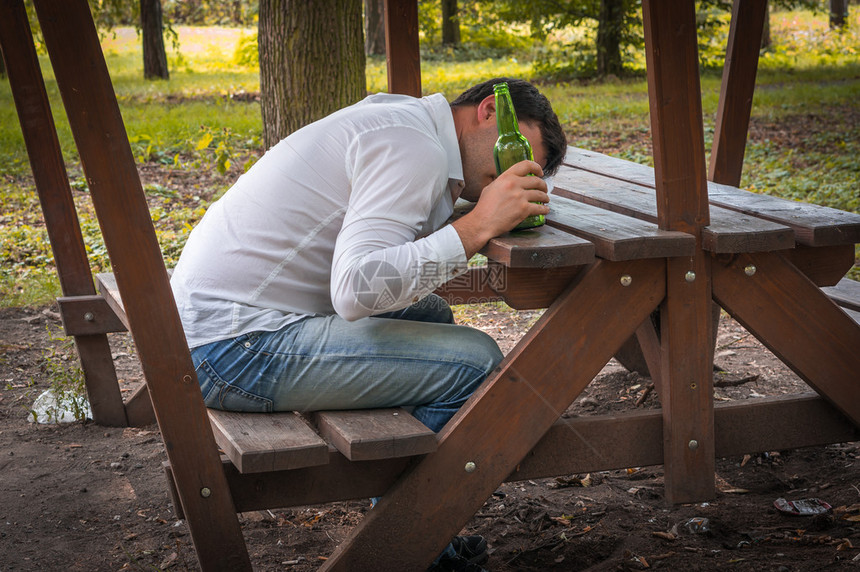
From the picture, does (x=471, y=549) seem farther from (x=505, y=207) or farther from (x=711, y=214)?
(x=711, y=214)

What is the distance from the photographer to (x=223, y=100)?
1335 cm

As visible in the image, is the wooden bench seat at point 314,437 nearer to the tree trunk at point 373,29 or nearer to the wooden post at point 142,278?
the wooden post at point 142,278

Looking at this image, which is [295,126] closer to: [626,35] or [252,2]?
[626,35]

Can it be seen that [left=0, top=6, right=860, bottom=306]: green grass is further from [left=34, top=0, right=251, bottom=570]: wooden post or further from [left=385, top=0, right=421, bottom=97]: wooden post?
[left=34, top=0, right=251, bottom=570]: wooden post

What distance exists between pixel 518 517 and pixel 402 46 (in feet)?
6.49

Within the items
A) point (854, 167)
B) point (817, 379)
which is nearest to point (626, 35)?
point (854, 167)

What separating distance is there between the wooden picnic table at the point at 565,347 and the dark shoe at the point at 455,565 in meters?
0.21

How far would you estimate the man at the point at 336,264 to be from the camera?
218cm

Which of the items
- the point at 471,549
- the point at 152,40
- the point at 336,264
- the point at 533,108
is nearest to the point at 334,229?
the point at 336,264

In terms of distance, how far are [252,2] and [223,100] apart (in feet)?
51.9

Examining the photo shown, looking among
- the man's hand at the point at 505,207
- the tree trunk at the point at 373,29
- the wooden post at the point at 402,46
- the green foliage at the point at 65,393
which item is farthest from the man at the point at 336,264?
the tree trunk at the point at 373,29

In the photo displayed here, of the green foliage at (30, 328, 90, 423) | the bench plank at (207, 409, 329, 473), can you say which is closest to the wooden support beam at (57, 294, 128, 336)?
the green foliage at (30, 328, 90, 423)

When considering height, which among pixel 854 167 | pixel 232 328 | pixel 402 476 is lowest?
pixel 854 167

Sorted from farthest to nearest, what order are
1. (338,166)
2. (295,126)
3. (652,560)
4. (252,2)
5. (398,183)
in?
(252,2) → (295,126) → (652,560) → (338,166) → (398,183)
